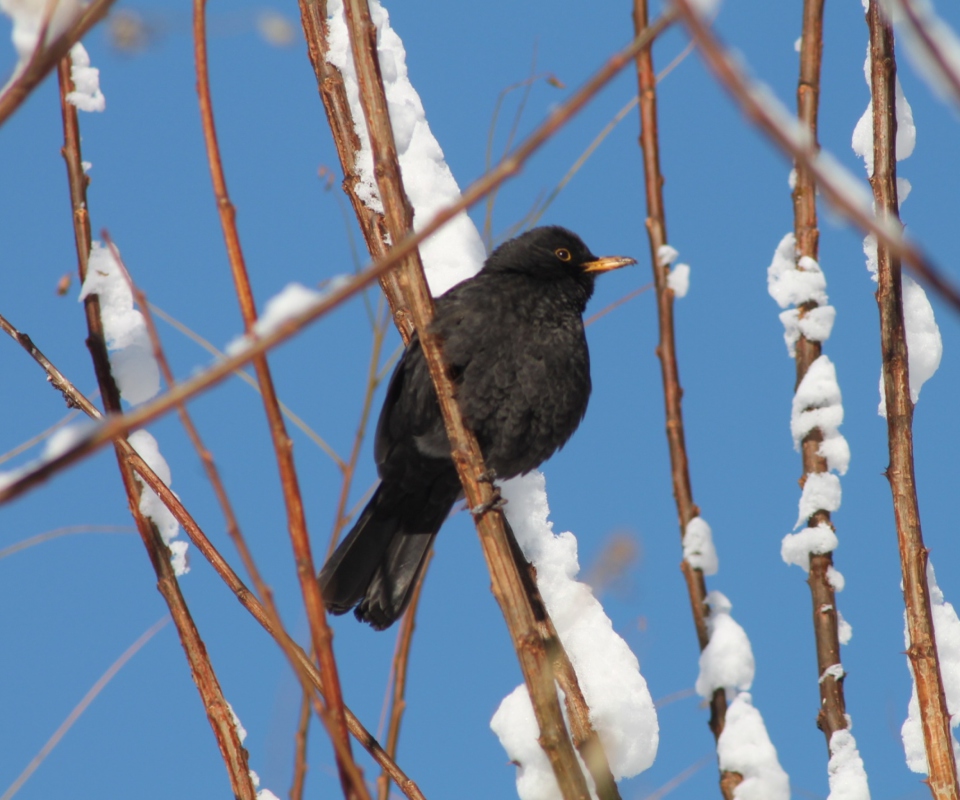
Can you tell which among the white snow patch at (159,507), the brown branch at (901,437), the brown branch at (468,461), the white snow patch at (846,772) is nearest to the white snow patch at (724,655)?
the brown branch at (468,461)

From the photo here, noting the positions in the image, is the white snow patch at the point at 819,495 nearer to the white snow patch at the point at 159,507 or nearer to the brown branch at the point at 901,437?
the brown branch at the point at 901,437

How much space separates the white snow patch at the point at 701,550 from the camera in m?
1.73

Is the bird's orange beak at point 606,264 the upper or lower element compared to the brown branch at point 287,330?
upper

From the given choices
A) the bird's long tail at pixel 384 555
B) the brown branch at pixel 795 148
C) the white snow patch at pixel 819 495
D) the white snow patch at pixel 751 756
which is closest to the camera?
the brown branch at pixel 795 148

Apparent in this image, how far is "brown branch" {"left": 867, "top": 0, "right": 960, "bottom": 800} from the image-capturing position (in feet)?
6.58

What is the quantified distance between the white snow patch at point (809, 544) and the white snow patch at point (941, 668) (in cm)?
22

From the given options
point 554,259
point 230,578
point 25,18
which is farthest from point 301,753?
point 554,259

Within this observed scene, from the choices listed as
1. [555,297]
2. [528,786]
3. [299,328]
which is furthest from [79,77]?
[555,297]

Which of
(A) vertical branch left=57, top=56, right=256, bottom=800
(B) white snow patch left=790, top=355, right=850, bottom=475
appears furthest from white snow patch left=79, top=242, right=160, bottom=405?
(B) white snow patch left=790, top=355, right=850, bottom=475

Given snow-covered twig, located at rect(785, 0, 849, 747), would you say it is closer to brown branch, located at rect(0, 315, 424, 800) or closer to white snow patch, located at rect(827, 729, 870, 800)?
white snow patch, located at rect(827, 729, 870, 800)

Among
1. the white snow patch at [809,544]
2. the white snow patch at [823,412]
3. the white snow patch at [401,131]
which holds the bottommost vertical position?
the white snow patch at [809,544]

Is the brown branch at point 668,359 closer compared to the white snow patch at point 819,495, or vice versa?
the brown branch at point 668,359

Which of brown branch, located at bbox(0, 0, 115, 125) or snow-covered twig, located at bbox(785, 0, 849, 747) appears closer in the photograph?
brown branch, located at bbox(0, 0, 115, 125)

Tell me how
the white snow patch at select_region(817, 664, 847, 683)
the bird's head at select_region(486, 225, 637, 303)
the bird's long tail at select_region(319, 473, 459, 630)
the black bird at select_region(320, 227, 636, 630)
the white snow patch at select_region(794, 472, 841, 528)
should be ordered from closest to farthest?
1. the white snow patch at select_region(817, 664, 847, 683)
2. the white snow patch at select_region(794, 472, 841, 528)
3. the black bird at select_region(320, 227, 636, 630)
4. the bird's long tail at select_region(319, 473, 459, 630)
5. the bird's head at select_region(486, 225, 637, 303)
